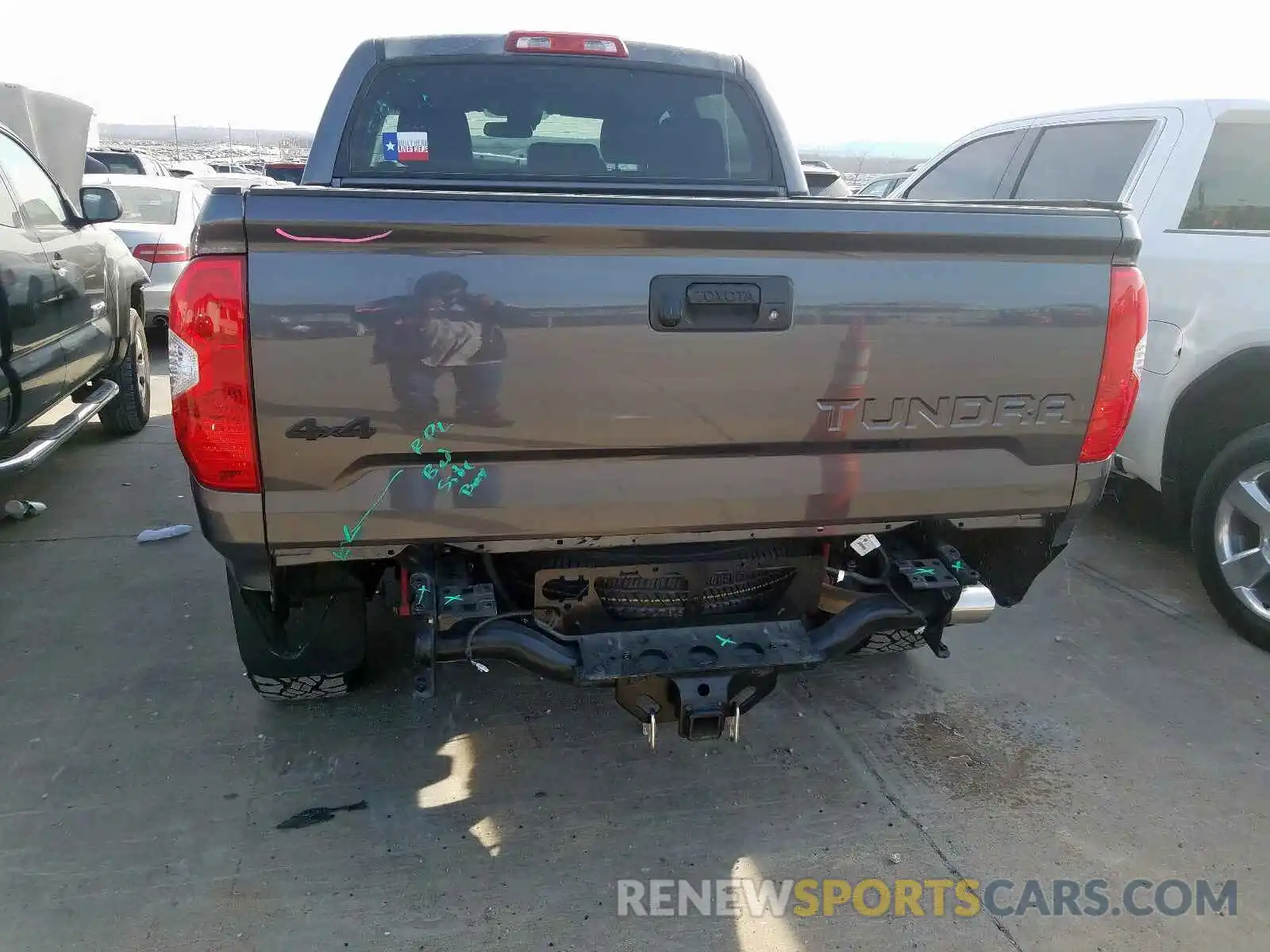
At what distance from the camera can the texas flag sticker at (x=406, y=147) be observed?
349 cm

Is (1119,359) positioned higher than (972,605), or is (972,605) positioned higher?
(1119,359)

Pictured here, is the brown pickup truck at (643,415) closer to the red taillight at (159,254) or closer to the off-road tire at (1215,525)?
the off-road tire at (1215,525)

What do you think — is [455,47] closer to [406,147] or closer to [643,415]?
[406,147]

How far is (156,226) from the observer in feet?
28.2

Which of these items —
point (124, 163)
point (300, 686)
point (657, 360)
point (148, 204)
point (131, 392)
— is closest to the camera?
point (657, 360)

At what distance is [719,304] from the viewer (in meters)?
2.20

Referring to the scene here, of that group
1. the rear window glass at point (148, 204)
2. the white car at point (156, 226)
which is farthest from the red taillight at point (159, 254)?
the rear window glass at point (148, 204)

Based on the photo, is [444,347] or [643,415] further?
[643,415]

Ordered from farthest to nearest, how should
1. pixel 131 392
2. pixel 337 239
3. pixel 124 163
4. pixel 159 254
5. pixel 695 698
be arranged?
pixel 124 163
pixel 159 254
pixel 131 392
pixel 695 698
pixel 337 239

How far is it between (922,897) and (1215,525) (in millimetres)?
2472

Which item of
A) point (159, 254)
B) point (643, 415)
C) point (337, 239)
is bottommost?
point (159, 254)

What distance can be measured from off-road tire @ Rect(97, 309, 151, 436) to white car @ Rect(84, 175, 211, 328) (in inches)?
78.8

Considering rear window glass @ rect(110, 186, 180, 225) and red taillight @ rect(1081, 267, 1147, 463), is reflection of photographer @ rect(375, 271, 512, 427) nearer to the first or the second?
red taillight @ rect(1081, 267, 1147, 463)

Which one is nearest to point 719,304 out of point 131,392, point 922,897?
point 922,897
